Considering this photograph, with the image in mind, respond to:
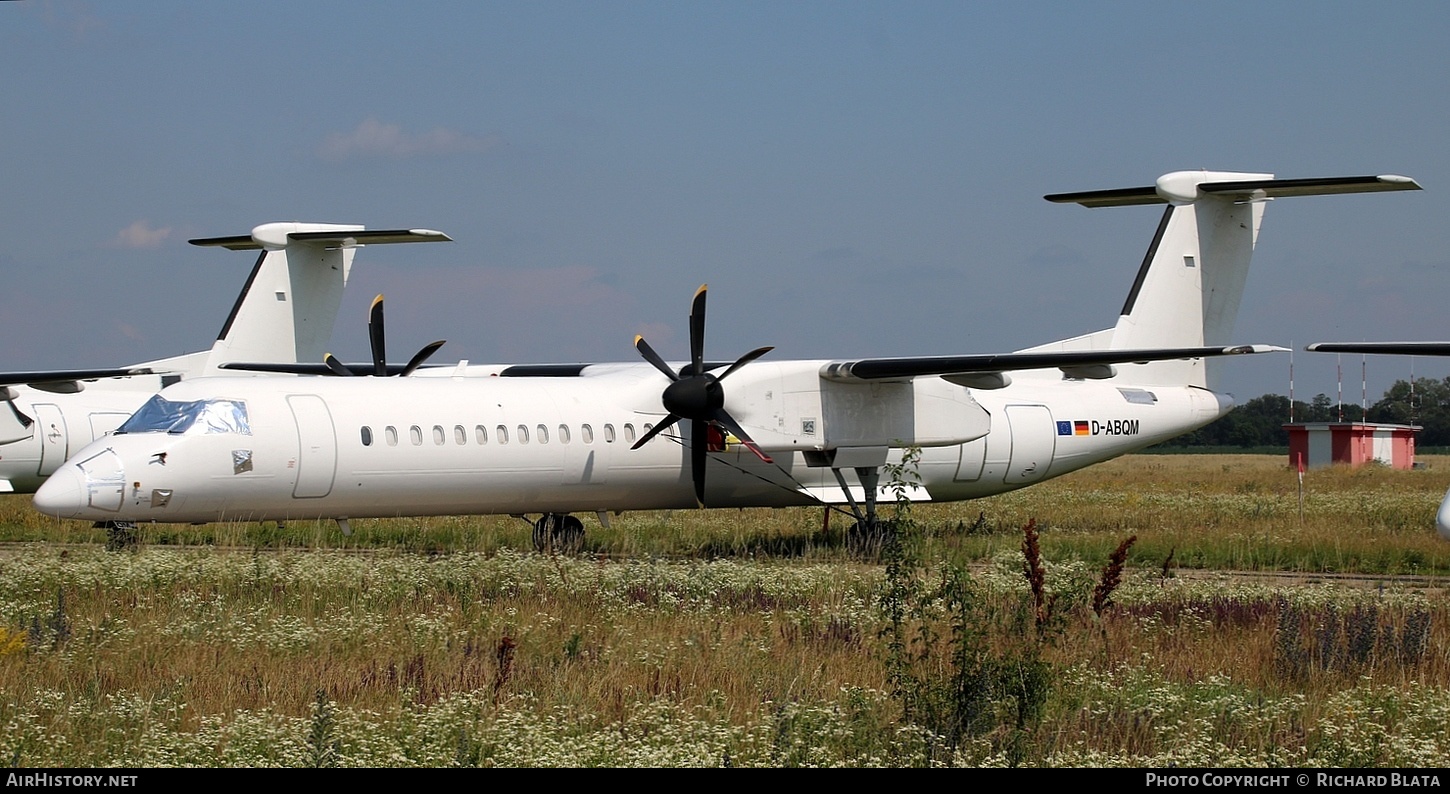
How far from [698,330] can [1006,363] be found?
14.2ft

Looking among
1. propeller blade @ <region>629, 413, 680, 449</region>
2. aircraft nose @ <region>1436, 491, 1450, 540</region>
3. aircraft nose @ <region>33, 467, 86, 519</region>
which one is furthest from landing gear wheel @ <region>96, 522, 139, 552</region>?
aircraft nose @ <region>1436, 491, 1450, 540</region>

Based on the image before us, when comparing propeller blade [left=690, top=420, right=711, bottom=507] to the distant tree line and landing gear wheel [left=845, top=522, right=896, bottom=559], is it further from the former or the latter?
the distant tree line

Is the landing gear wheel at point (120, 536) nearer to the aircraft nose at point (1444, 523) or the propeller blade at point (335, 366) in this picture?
the propeller blade at point (335, 366)

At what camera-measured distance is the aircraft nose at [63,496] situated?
15.7 metres

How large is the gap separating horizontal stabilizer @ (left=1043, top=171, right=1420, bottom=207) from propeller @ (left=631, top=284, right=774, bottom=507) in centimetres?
812

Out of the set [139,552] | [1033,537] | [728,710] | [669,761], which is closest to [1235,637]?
[1033,537]

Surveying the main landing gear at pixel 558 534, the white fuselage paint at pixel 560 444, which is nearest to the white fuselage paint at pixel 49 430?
the main landing gear at pixel 558 534

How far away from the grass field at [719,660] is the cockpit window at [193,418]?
4.91 ft

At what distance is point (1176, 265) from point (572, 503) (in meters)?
11.1

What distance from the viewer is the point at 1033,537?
9.92 meters

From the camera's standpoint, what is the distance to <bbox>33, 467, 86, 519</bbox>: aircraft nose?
15695 millimetres

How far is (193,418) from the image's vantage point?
16.9m

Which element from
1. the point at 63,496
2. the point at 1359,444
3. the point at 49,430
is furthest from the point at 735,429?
the point at 1359,444

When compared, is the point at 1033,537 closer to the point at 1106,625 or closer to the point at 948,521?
the point at 1106,625
